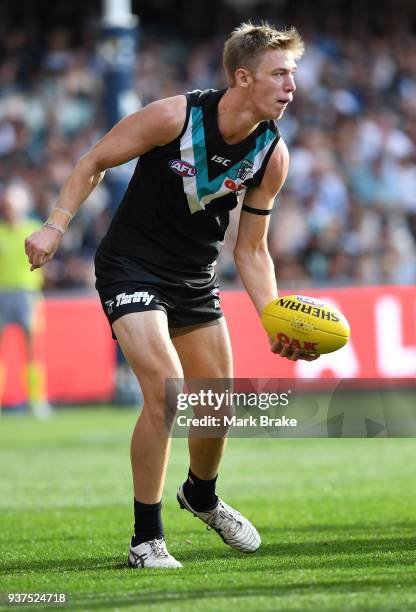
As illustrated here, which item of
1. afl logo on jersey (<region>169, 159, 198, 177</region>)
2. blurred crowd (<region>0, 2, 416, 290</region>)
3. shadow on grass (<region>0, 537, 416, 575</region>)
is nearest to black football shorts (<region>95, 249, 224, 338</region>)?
afl logo on jersey (<region>169, 159, 198, 177</region>)

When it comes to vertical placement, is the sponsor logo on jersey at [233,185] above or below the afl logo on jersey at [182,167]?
below

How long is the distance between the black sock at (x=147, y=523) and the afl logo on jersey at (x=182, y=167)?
5.00 feet

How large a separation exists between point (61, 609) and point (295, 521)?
2.85 metres

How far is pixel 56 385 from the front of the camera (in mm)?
15047

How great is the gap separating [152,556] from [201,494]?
0.76 metres

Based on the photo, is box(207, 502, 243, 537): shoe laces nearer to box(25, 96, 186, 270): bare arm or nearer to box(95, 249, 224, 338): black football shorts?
box(95, 249, 224, 338): black football shorts

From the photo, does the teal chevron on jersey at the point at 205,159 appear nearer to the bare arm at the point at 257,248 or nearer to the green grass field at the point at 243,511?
the bare arm at the point at 257,248

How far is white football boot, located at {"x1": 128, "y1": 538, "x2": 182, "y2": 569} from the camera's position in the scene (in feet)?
18.5

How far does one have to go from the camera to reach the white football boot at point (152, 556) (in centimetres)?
564

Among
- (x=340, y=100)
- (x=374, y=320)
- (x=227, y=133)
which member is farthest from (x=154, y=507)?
(x=340, y=100)

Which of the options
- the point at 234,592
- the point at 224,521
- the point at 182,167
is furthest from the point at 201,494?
the point at 182,167

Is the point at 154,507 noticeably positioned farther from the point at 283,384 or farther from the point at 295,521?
the point at 295,521

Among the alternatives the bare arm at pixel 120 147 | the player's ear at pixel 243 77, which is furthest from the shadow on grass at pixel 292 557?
the player's ear at pixel 243 77

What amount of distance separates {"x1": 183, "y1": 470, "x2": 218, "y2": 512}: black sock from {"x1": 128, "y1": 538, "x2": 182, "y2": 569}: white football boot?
0.68 m
